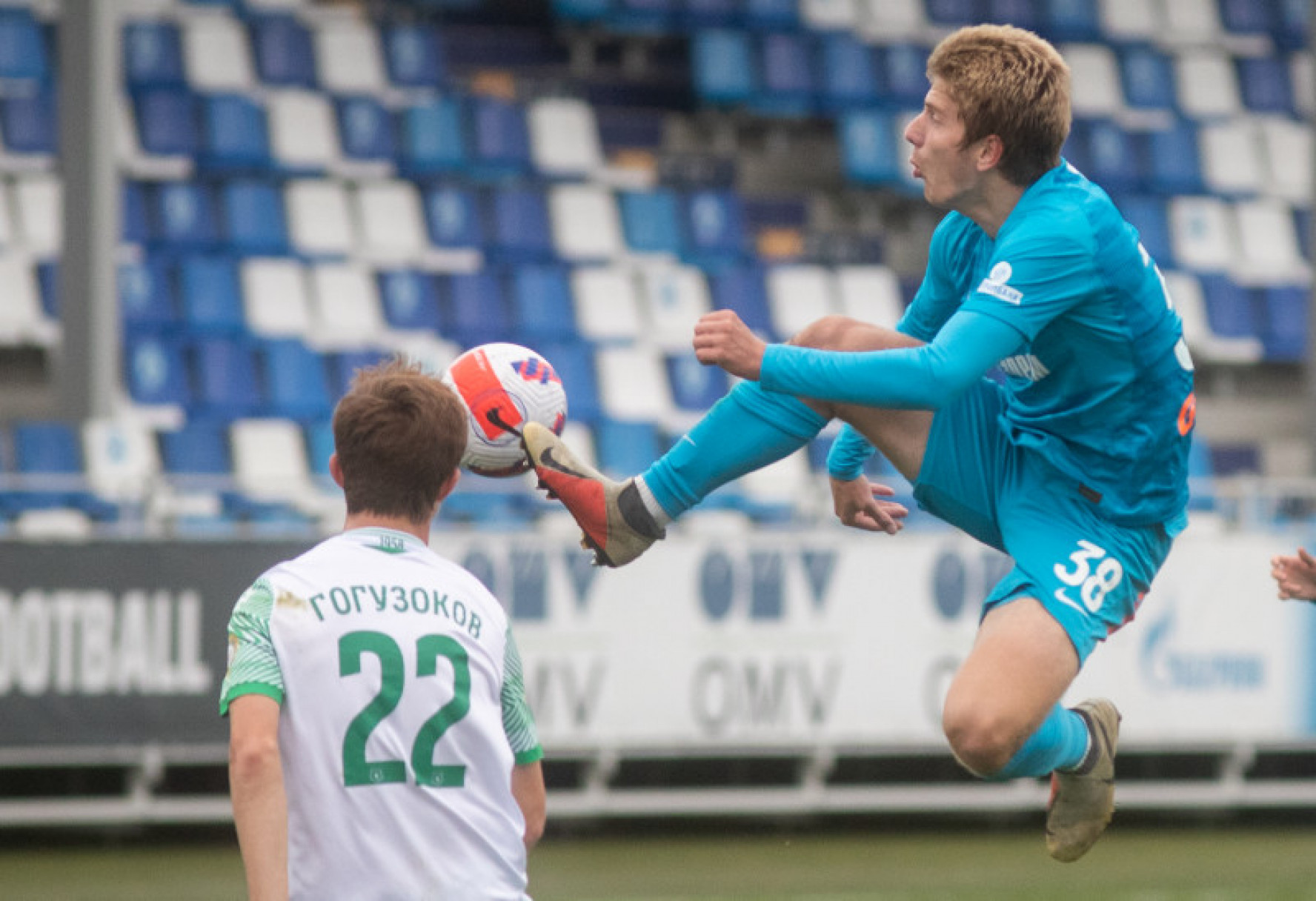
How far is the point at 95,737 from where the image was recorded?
8.20 meters

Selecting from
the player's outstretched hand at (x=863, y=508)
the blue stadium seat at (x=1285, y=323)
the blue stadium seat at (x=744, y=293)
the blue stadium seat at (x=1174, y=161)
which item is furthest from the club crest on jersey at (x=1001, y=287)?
the blue stadium seat at (x=1174, y=161)

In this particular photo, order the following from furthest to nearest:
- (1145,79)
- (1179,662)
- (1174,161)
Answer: (1145,79) < (1174,161) < (1179,662)

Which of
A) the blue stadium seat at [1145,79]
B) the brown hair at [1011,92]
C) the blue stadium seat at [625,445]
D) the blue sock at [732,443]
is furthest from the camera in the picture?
the blue stadium seat at [1145,79]

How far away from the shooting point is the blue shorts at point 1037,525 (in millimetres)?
4098

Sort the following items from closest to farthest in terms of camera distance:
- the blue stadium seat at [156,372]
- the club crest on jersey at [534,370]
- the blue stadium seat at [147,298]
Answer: the club crest on jersey at [534,370], the blue stadium seat at [156,372], the blue stadium seat at [147,298]

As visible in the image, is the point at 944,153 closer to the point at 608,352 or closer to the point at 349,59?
the point at 608,352

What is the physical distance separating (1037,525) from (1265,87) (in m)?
12.5

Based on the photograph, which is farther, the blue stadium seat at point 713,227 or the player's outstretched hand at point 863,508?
the blue stadium seat at point 713,227

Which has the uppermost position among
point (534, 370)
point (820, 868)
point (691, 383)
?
point (534, 370)

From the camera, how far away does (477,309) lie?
40.5 feet

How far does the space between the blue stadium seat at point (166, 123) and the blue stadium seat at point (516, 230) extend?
2.05 meters

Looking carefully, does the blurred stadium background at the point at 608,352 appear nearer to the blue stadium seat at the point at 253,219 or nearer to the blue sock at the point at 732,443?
the blue stadium seat at the point at 253,219

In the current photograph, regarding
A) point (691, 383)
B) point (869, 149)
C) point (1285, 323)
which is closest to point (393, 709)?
point (691, 383)

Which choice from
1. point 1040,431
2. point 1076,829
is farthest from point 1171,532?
point 1076,829
